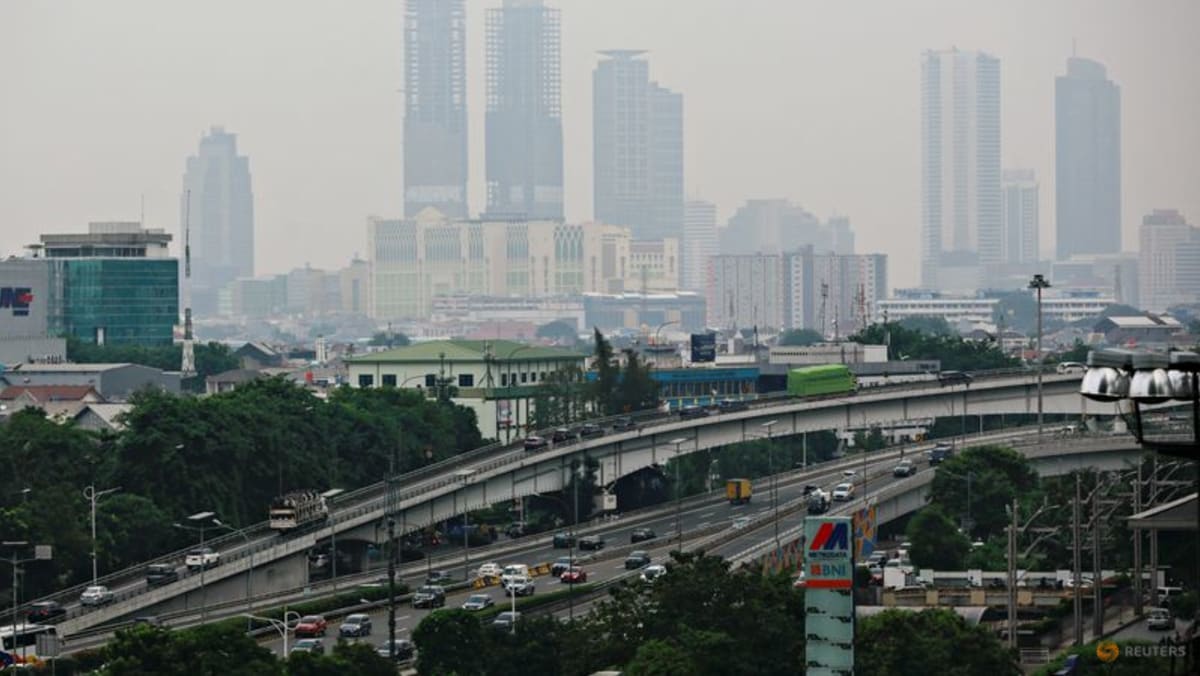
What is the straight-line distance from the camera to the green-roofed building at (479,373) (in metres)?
117

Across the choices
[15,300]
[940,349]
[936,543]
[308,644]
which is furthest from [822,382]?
[308,644]

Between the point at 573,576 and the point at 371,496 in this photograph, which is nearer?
the point at 573,576

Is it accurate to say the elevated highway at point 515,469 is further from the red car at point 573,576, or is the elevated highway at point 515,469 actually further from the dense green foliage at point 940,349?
the dense green foliage at point 940,349

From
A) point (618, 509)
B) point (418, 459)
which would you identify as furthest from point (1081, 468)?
point (418, 459)

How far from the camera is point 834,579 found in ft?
109

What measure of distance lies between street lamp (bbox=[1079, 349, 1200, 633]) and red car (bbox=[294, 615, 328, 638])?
42.8m

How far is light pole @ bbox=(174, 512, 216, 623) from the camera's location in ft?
208

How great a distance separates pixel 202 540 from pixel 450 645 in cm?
1857

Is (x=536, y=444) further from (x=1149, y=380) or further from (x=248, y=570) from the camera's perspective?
(x=1149, y=380)

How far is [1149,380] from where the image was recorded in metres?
17.0

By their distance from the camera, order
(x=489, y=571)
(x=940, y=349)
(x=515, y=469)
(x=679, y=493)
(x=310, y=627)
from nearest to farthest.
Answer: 1. (x=310, y=627)
2. (x=489, y=571)
3. (x=515, y=469)
4. (x=679, y=493)
5. (x=940, y=349)

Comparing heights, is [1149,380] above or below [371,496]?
above

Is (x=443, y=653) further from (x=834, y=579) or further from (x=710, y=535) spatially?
(x=710, y=535)

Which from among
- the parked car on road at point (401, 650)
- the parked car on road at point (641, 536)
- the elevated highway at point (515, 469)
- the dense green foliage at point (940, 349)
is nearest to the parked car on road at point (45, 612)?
the elevated highway at point (515, 469)
